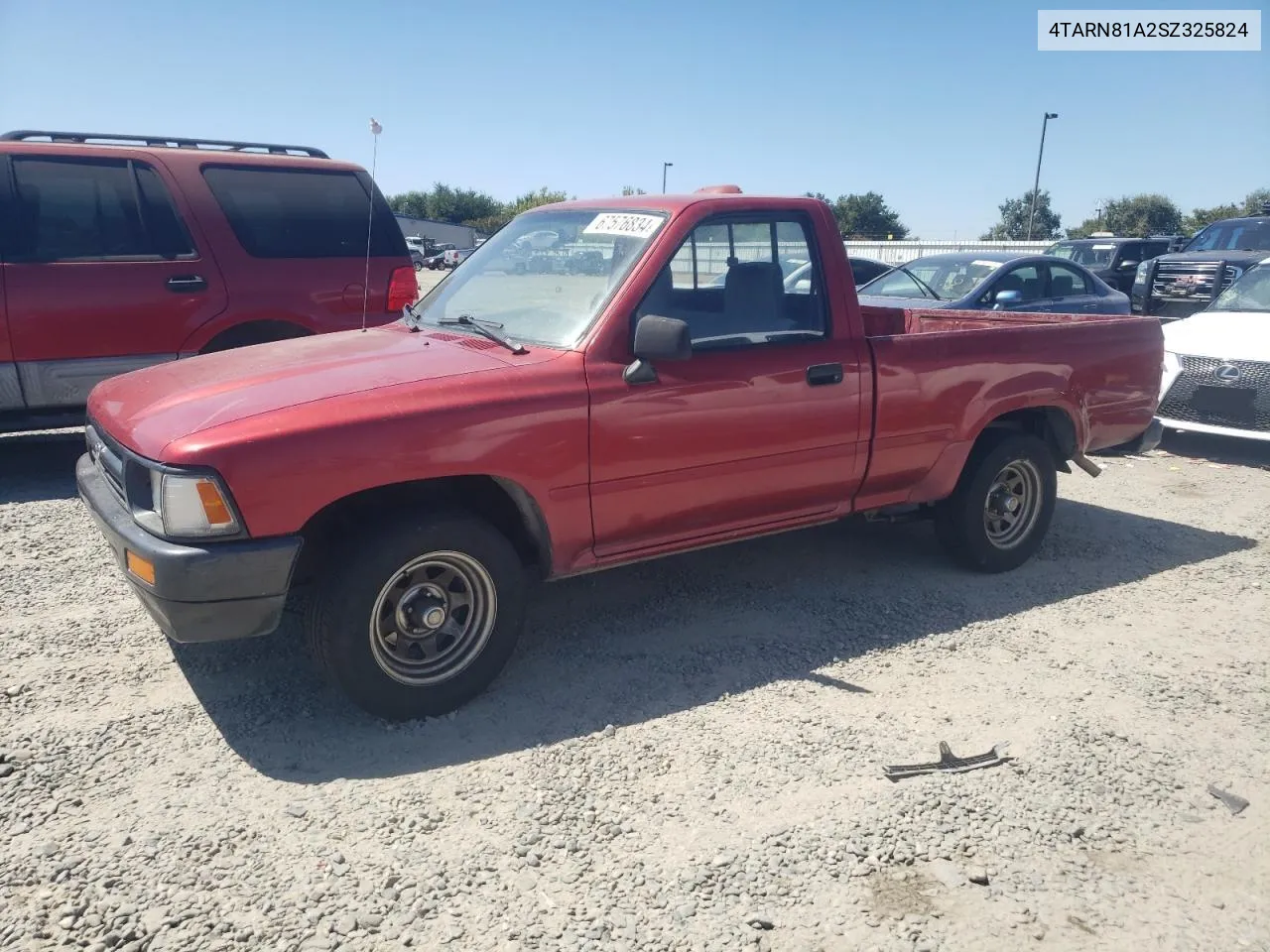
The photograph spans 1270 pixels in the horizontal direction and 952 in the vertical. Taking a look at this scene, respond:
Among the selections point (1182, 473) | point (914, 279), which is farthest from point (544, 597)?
point (914, 279)

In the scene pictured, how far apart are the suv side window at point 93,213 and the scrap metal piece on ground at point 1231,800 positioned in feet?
20.6

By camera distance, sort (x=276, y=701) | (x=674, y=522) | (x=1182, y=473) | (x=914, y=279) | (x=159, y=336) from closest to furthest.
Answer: (x=276, y=701), (x=674, y=522), (x=159, y=336), (x=1182, y=473), (x=914, y=279)

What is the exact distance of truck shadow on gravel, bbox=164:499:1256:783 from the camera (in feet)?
11.1

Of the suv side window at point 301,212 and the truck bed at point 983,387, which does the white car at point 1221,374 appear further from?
the suv side window at point 301,212

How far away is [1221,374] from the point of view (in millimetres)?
7742

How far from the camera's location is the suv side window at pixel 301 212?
6535mm

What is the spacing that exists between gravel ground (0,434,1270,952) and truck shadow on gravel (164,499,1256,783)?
2cm

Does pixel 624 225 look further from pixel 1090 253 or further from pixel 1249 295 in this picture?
pixel 1090 253

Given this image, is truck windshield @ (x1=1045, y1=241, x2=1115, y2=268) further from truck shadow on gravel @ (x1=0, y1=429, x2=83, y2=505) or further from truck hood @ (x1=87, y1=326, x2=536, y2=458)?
truck hood @ (x1=87, y1=326, x2=536, y2=458)

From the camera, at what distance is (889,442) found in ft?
14.7

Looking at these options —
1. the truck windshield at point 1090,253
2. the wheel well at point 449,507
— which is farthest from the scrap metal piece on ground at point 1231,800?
the truck windshield at point 1090,253

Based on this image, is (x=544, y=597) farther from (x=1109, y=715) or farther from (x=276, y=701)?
(x=1109, y=715)

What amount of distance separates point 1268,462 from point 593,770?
731cm

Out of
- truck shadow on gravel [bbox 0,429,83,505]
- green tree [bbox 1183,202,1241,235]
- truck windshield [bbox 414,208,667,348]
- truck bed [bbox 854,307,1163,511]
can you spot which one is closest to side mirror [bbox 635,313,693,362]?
truck windshield [bbox 414,208,667,348]
